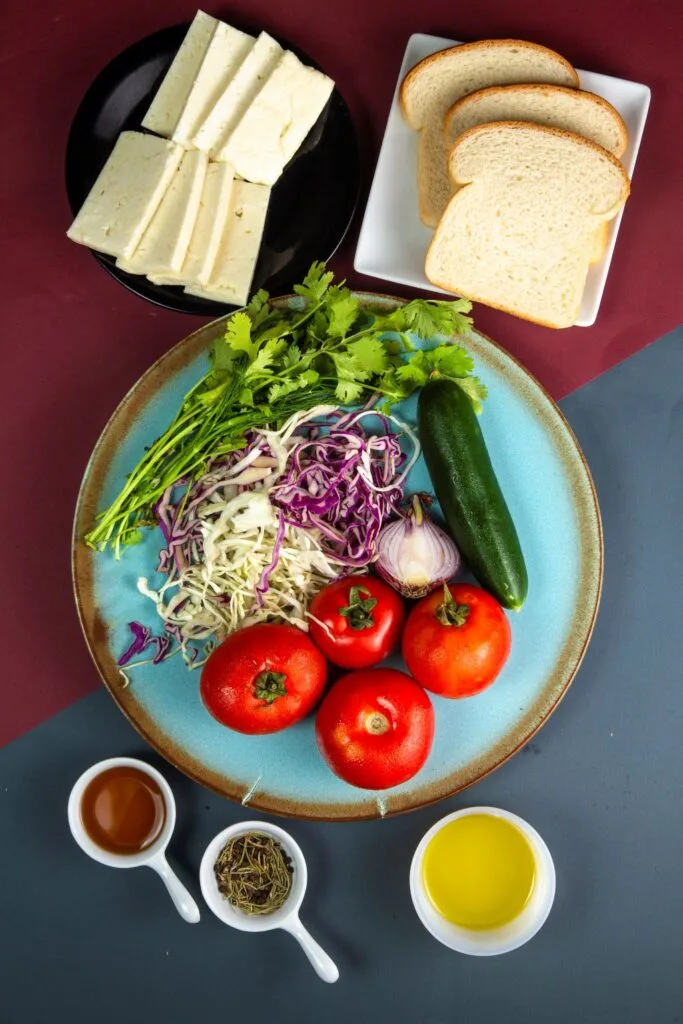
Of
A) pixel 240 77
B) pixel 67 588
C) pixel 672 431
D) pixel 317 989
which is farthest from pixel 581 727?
pixel 240 77

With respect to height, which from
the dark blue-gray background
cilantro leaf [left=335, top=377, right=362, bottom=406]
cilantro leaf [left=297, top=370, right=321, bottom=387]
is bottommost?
the dark blue-gray background

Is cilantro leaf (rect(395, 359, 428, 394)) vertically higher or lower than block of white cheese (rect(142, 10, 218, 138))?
lower

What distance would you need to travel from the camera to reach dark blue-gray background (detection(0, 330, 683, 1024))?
2.33 m

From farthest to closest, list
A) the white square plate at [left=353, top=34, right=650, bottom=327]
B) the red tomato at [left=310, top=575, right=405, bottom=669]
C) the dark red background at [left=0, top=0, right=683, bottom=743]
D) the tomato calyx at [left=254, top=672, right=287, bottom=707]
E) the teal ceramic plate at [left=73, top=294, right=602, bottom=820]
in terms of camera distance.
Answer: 1. the dark red background at [left=0, top=0, right=683, bottom=743]
2. the white square plate at [left=353, top=34, right=650, bottom=327]
3. the teal ceramic plate at [left=73, top=294, right=602, bottom=820]
4. the red tomato at [left=310, top=575, right=405, bottom=669]
5. the tomato calyx at [left=254, top=672, right=287, bottom=707]

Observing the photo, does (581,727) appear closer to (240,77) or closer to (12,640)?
(12,640)

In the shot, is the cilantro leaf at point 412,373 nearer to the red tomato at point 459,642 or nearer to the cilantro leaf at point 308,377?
the cilantro leaf at point 308,377

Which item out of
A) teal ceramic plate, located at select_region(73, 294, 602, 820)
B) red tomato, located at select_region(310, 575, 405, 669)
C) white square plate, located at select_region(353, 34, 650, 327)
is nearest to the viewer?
red tomato, located at select_region(310, 575, 405, 669)

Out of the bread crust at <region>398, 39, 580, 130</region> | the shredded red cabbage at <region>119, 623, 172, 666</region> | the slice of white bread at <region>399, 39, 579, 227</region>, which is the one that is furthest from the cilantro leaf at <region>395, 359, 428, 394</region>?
the shredded red cabbage at <region>119, 623, 172, 666</region>

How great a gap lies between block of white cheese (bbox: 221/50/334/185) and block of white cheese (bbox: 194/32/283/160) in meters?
0.04

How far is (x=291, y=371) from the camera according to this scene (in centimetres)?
205

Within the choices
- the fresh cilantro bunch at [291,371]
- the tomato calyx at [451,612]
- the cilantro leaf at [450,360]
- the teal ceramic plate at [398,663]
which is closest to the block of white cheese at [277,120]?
the fresh cilantro bunch at [291,371]

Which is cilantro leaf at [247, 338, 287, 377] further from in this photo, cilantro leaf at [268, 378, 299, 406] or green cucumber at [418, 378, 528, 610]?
green cucumber at [418, 378, 528, 610]

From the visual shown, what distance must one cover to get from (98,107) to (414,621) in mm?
1607

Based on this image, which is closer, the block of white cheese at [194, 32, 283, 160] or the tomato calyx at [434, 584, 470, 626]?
the tomato calyx at [434, 584, 470, 626]
